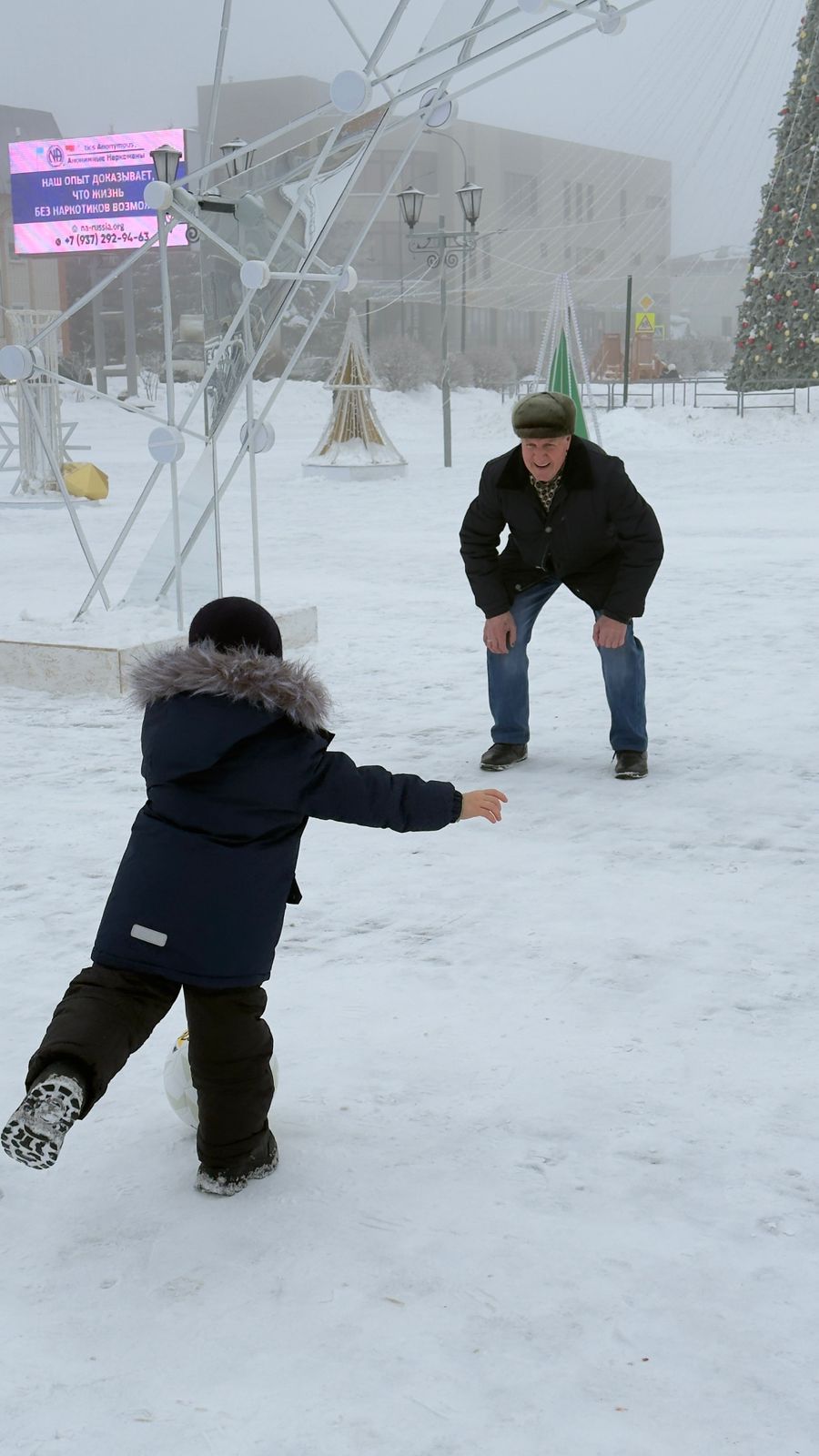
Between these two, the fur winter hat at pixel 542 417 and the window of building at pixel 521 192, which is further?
the window of building at pixel 521 192

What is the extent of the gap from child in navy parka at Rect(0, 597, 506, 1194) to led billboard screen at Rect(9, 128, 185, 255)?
32.7m

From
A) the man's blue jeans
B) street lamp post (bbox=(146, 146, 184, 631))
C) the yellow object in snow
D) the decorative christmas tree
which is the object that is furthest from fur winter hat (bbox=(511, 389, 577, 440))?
the decorative christmas tree

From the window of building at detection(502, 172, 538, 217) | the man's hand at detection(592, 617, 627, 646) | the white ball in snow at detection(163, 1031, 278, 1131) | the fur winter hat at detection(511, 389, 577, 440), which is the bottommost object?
the white ball in snow at detection(163, 1031, 278, 1131)

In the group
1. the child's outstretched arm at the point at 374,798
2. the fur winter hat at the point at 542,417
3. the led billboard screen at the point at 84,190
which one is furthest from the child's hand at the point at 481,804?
the led billboard screen at the point at 84,190

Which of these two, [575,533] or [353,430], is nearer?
[575,533]

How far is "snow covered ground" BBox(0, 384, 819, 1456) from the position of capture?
69.0 inches

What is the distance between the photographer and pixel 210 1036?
217 cm

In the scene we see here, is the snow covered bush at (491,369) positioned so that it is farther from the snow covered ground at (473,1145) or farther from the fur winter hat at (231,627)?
the fur winter hat at (231,627)

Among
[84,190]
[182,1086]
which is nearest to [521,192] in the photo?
[84,190]

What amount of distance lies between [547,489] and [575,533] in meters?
0.17

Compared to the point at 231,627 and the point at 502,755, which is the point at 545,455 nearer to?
the point at 502,755

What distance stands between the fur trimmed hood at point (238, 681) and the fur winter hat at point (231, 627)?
0.09 ft

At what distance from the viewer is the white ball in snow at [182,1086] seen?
91.4 inches

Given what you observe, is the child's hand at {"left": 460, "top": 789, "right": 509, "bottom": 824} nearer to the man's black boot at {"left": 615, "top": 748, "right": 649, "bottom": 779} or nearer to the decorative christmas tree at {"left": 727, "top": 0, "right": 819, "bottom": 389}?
the man's black boot at {"left": 615, "top": 748, "right": 649, "bottom": 779}
